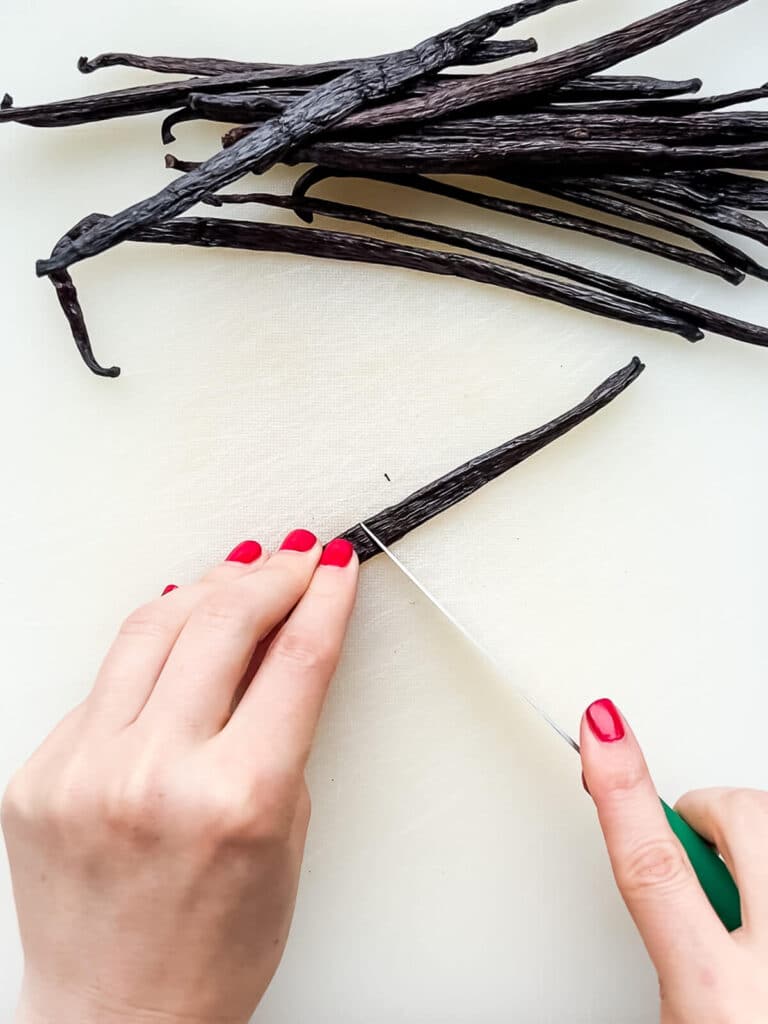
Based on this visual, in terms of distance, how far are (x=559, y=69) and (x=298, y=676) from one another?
843mm

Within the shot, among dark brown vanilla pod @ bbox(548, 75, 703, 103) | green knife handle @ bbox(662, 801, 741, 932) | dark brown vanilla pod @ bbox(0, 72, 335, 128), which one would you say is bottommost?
green knife handle @ bbox(662, 801, 741, 932)

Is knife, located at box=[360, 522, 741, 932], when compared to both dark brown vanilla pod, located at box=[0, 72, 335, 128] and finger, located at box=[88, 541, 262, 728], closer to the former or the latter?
finger, located at box=[88, 541, 262, 728]

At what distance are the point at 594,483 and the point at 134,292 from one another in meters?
0.71

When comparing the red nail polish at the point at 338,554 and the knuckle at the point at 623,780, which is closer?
the knuckle at the point at 623,780

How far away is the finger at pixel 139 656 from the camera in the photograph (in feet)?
2.84

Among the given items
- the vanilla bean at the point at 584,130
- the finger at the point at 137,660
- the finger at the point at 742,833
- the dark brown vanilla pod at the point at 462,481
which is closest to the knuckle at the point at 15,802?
the finger at the point at 137,660

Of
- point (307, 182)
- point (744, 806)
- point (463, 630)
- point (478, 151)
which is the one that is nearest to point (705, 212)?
point (478, 151)

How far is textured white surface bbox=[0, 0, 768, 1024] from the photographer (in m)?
1.08

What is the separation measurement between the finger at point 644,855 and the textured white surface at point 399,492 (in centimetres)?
22

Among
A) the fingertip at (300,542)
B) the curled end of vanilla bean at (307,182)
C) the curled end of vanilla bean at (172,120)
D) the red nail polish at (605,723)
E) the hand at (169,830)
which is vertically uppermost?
the curled end of vanilla bean at (172,120)

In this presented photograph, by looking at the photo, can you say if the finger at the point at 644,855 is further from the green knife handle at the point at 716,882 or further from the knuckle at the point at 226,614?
the knuckle at the point at 226,614

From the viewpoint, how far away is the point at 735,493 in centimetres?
111

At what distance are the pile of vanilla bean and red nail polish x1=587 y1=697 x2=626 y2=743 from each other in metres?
0.53

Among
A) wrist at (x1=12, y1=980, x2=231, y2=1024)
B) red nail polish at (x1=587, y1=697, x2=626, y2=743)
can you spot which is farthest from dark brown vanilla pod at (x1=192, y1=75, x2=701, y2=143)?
wrist at (x1=12, y1=980, x2=231, y2=1024)
